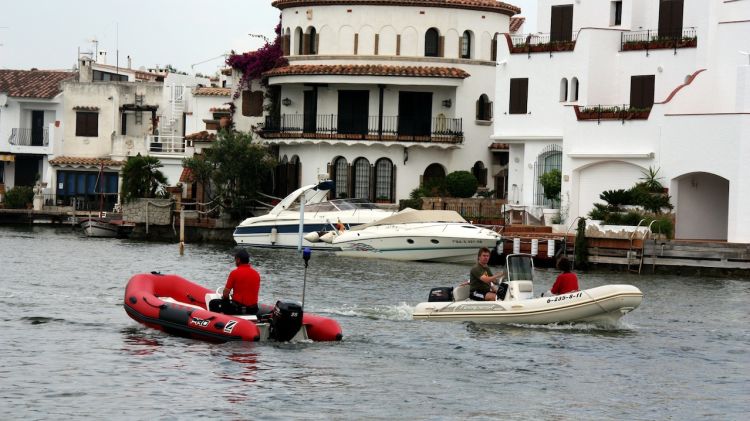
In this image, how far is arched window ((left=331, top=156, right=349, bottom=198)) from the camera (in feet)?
238

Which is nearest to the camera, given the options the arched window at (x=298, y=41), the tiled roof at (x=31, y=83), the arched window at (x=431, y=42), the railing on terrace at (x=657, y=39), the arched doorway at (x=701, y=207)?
the arched doorway at (x=701, y=207)

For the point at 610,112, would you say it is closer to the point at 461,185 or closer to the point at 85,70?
the point at 461,185

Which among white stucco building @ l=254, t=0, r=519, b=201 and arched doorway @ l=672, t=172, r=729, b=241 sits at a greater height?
white stucco building @ l=254, t=0, r=519, b=201

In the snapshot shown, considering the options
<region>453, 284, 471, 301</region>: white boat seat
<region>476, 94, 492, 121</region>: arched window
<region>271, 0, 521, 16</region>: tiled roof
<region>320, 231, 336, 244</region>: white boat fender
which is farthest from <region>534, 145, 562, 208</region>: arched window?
<region>453, 284, 471, 301</region>: white boat seat

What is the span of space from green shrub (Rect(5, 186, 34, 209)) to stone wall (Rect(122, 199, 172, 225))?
39.4ft

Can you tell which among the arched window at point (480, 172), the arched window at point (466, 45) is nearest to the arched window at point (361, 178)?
the arched window at point (480, 172)

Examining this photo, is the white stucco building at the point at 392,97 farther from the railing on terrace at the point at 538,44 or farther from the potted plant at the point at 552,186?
the potted plant at the point at 552,186

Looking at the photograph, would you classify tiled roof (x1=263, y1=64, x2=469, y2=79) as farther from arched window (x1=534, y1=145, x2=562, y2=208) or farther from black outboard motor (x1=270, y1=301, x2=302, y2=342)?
black outboard motor (x1=270, y1=301, x2=302, y2=342)

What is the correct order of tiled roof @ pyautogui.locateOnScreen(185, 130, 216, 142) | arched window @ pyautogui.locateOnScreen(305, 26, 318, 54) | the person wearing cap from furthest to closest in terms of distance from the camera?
tiled roof @ pyautogui.locateOnScreen(185, 130, 216, 142) → arched window @ pyautogui.locateOnScreen(305, 26, 318, 54) → the person wearing cap

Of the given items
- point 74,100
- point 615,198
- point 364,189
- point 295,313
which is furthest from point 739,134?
point 74,100

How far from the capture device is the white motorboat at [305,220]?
204ft

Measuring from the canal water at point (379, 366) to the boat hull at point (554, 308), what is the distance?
0.24 meters

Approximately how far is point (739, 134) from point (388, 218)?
12934mm

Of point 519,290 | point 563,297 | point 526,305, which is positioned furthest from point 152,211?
point 563,297
